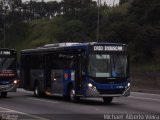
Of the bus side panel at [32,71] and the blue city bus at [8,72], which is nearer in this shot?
the blue city bus at [8,72]

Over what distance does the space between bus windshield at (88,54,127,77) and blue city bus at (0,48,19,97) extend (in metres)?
6.90

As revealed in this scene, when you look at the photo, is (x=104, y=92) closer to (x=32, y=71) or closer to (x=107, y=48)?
(x=107, y=48)

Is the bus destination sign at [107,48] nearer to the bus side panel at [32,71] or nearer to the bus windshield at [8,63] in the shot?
the bus side panel at [32,71]

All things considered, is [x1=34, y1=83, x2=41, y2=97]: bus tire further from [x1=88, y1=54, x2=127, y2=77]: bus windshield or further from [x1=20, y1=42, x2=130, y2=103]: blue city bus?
[x1=88, y1=54, x2=127, y2=77]: bus windshield

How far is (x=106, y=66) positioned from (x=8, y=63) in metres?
7.81

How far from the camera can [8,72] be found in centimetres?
3028

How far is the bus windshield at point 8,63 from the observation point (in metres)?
30.4

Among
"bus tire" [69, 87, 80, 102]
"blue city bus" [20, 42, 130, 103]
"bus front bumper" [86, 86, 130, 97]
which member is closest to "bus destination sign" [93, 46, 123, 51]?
"blue city bus" [20, 42, 130, 103]

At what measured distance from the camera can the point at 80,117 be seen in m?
18.6

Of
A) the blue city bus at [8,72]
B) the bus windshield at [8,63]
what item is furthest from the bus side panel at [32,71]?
the bus windshield at [8,63]

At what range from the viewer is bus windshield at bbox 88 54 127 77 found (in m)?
24.8

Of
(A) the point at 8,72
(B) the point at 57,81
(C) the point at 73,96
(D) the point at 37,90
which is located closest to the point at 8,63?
(A) the point at 8,72

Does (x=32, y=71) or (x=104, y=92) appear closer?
(x=104, y=92)

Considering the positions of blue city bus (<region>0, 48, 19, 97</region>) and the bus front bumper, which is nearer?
the bus front bumper
